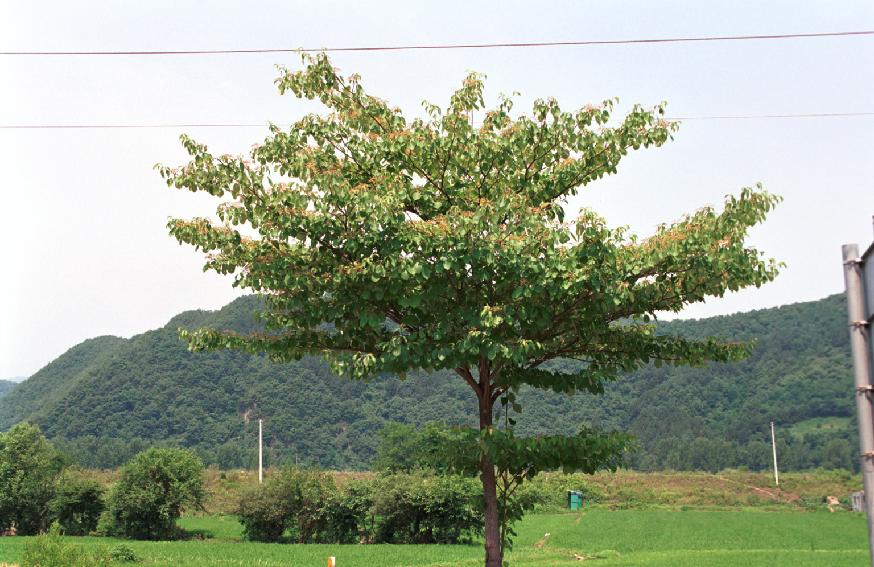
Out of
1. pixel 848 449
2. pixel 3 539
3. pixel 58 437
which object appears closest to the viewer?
pixel 3 539

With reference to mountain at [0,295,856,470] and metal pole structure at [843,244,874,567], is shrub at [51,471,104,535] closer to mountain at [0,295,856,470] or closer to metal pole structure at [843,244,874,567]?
metal pole structure at [843,244,874,567]

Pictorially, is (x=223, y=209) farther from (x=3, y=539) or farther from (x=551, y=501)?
(x=551, y=501)

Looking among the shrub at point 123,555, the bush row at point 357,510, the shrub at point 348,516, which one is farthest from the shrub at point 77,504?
the shrub at point 123,555

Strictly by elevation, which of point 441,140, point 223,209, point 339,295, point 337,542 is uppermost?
point 441,140

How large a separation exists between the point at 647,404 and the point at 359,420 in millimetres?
35735

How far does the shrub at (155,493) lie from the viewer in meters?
36.5

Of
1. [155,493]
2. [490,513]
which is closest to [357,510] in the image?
[155,493]

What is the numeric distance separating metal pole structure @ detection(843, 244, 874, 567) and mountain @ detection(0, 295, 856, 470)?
95124 mm

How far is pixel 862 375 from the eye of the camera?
3.53 m

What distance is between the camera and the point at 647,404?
113 m

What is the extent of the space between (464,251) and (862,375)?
23.6 feet

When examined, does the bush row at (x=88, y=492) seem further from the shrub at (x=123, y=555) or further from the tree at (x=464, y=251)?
the tree at (x=464, y=251)

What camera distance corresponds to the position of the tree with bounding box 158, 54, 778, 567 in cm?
1061

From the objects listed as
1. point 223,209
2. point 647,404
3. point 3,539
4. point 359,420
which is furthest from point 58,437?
point 223,209
